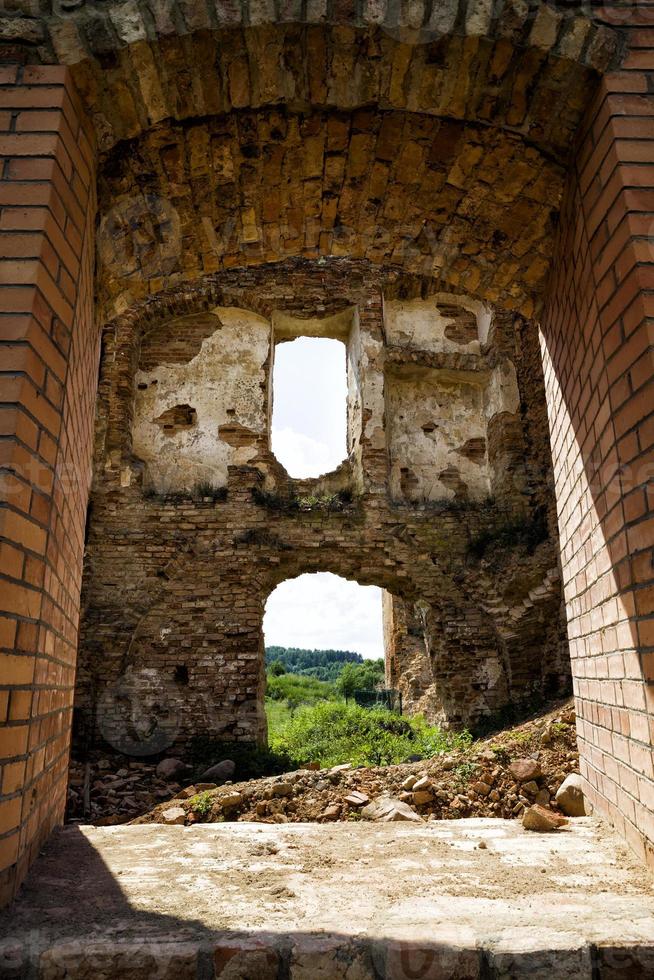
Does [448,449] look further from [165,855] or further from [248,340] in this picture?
[165,855]

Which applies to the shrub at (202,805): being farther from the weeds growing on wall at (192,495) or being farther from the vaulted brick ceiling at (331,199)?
the weeds growing on wall at (192,495)

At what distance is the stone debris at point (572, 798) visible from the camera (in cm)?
299

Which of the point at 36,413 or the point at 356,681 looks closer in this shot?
the point at 36,413

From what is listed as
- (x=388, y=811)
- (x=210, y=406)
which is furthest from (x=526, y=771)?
(x=210, y=406)

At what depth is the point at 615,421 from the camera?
6.78 ft

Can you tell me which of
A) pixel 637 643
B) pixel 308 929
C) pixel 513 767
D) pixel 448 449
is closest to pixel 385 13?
pixel 637 643

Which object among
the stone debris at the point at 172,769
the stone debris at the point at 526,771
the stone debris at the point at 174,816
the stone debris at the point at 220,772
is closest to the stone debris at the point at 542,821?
the stone debris at the point at 526,771

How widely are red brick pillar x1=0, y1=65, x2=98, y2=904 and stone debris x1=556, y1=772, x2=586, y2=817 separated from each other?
229 cm

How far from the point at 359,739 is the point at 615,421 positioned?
7513 mm

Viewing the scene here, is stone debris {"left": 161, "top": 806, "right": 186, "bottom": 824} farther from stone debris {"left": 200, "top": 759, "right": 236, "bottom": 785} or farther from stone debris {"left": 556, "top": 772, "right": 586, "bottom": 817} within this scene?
stone debris {"left": 556, "top": 772, "right": 586, "bottom": 817}

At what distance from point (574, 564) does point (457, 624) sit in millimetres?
6474

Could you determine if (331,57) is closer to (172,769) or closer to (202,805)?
(202,805)

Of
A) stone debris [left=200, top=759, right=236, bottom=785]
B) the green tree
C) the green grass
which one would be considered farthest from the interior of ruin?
the green tree

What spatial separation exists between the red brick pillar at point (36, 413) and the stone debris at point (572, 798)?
2.29m
